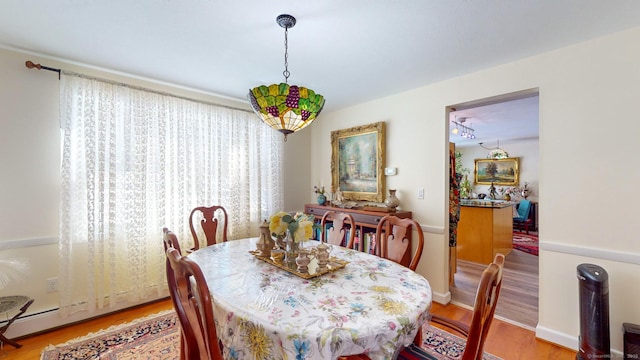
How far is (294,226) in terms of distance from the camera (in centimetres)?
164

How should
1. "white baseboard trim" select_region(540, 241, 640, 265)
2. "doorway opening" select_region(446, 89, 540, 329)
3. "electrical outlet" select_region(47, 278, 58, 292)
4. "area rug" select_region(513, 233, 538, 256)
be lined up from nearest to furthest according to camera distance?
"white baseboard trim" select_region(540, 241, 640, 265) → "electrical outlet" select_region(47, 278, 58, 292) → "doorway opening" select_region(446, 89, 540, 329) → "area rug" select_region(513, 233, 538, 256)

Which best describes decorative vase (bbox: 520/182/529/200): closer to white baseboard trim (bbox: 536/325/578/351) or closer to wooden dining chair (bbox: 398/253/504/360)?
white baseboard trim (bbox: 536/325/578/351)

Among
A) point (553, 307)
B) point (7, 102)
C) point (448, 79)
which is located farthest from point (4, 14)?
point (553, 307)

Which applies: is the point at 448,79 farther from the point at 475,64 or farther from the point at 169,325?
the point at 169,325

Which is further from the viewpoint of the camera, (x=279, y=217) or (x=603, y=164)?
(x=603, y=164)

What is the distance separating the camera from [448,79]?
2.73m

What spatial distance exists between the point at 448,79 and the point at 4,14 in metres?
3.51

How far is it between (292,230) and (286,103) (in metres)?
0.78

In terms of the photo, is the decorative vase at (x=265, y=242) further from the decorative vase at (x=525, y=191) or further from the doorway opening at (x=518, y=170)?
the decorative vase at (x=525, y=191)

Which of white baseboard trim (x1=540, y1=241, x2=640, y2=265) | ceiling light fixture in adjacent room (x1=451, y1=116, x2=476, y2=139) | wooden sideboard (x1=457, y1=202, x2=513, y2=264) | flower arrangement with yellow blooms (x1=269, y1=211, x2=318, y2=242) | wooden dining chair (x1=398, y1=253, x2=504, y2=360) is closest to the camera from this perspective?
wooden dining chair (x1=398, y1=253, x2=504, y2=360)

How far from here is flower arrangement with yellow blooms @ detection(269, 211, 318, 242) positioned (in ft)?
5.35

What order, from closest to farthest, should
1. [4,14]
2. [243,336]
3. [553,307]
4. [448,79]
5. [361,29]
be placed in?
[243,336]
[4,14]
[361,29]
[553,307]
[448,79]

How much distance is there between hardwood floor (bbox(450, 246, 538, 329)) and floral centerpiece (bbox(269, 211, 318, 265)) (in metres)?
2.13

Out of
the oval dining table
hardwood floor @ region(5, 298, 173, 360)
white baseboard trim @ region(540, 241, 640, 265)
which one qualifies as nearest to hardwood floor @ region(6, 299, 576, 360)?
hardwood floor @ region(5, 298, 173, 360)
